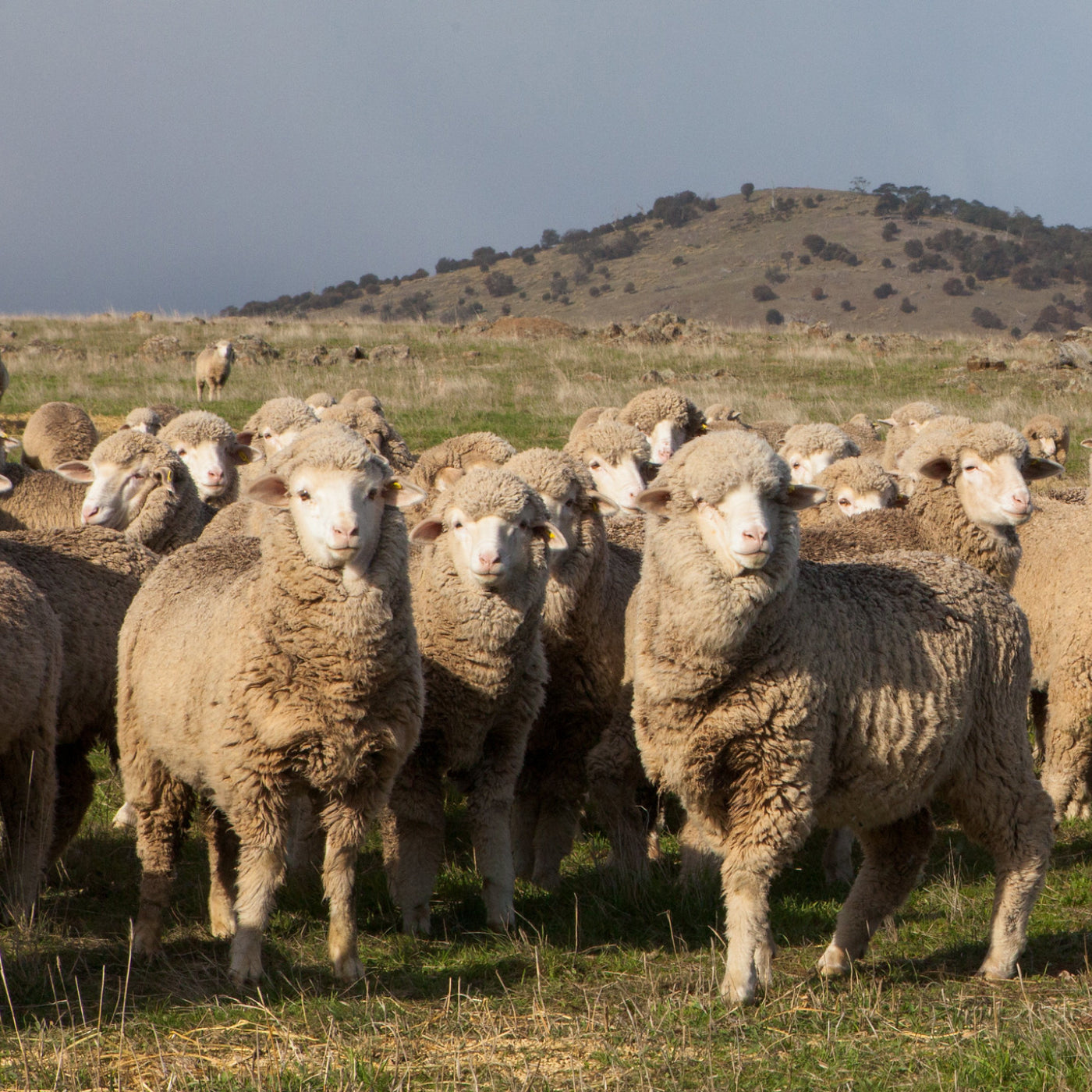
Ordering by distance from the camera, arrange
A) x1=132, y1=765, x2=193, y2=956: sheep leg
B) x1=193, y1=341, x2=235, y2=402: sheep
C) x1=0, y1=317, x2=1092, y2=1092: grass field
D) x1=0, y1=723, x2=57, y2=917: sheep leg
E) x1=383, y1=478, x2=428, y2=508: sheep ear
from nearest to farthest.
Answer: x1=0, y1=317, x2=1092, y2=1092: grass field
x1=383, y1=478, x2=428, y2=508: sheep ear
x1=132, y1=765, x2=193, y2=956: sheep leg
x1=0, y1=723, x2=57, y2=917: sheep leg
x1=193, y1=341, x2=235, y2=402: sheep

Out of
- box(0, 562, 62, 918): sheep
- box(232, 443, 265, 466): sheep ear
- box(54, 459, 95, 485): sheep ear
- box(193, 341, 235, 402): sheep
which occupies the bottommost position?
box(0, 562, 62, 918): sheep

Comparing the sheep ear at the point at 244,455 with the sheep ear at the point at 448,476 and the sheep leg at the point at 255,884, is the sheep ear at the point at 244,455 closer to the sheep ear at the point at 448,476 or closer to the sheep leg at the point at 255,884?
the sheep ear at the point at 448,476

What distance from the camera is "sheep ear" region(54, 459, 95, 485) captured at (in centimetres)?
829

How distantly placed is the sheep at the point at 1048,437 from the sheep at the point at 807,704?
9266 mm

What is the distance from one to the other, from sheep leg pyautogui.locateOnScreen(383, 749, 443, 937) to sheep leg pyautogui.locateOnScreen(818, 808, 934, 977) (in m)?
1.62

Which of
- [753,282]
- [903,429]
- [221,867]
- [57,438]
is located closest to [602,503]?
[221,867]

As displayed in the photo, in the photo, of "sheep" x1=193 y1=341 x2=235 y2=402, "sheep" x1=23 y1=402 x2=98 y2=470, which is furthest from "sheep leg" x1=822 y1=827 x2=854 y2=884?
"sheep" x1=193 y1=341 x2=235 y2=402

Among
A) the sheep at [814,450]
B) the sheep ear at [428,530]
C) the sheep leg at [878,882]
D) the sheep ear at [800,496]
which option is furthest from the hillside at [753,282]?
the sheep ear at [800,496]

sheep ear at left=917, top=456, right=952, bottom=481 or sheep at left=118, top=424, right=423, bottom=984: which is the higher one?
sheep ear at left=917, top=456, right=952, bottom=481

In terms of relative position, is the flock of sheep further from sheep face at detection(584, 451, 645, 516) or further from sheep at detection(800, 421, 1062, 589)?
sheep face at detection(584, 451, 645, 516)

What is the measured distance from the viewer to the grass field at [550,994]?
3645 mm

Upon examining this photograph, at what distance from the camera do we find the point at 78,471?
834 cm

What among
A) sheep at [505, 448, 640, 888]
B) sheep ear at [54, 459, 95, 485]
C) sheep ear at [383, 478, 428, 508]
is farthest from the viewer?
sheep ear at [54, 459, 95, 485]

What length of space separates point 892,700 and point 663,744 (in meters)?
0.82
